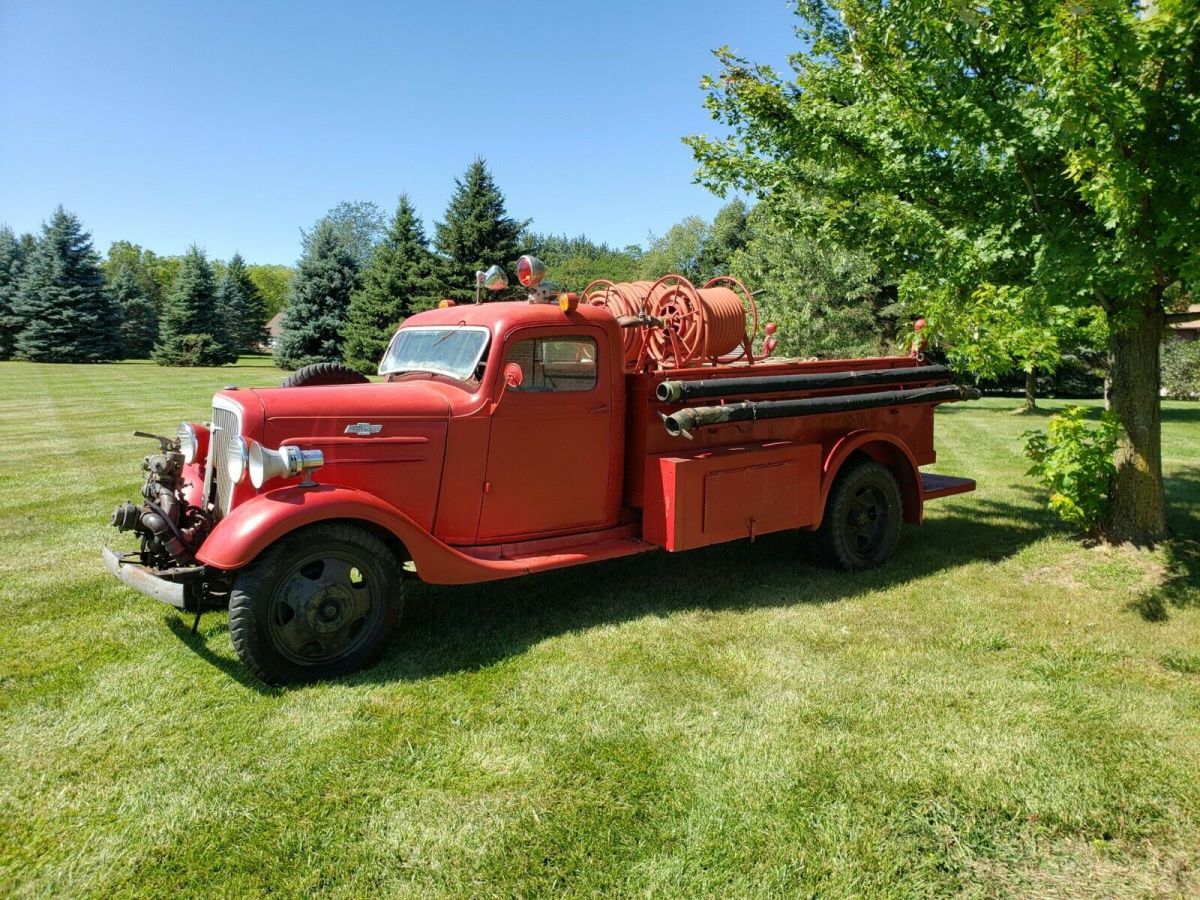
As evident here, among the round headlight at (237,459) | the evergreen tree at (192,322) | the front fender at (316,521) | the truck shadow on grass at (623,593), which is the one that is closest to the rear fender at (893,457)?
the truck shadow on grass at (623,593)

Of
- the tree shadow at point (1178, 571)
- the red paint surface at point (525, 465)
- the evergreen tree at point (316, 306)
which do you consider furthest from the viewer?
the evergreen tree at point (316, 306)

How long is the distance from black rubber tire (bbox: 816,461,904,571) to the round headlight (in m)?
4.30

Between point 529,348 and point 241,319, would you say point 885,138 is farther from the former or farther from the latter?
point 241,319

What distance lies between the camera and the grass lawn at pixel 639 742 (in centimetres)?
294

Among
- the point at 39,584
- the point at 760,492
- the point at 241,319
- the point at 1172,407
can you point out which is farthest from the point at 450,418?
the point at 241,319

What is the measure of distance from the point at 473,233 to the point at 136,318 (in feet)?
98.0

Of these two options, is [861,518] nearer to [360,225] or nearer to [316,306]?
[316,306]

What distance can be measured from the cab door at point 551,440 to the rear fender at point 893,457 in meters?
2.02

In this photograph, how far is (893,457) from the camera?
6.91 m

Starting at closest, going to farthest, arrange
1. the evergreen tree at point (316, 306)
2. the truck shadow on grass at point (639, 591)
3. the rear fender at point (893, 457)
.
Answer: the truck shadow on grass at point (639, 591) → the rear fender at point (893, 457) → the evergreen tree at point (316, 306)

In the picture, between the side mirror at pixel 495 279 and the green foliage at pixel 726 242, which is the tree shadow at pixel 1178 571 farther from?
the green foliage at pixel 726 242

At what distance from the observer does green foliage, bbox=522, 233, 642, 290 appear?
6544cm

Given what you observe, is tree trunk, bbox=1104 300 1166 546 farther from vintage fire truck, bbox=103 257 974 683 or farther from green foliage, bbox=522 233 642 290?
green foliage, bbox=522 233 642 290

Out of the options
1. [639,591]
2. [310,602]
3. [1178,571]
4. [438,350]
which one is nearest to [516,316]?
[438,350]
